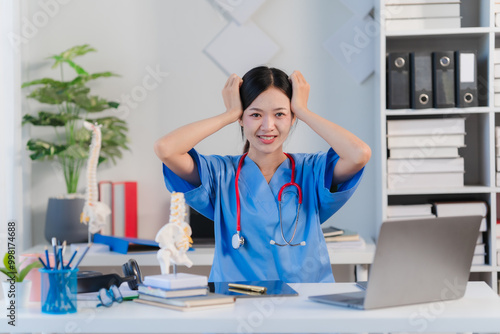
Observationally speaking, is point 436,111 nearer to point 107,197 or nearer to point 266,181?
point 266,181

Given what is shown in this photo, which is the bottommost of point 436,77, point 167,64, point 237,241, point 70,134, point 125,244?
point 125,244

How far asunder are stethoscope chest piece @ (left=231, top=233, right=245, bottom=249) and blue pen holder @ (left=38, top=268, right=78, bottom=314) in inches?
22.2

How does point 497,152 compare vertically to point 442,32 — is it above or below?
below

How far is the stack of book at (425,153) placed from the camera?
2729mm

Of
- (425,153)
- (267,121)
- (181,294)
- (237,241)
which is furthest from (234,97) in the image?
(425,153)

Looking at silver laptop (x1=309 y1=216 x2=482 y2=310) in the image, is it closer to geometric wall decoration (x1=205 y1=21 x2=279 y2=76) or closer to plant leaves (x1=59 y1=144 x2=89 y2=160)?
plant leaves (x1=59 y1=144 x2=89 y2=160)

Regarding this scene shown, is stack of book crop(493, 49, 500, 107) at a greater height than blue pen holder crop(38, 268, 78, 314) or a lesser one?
greater

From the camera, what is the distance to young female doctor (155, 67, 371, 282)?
1.75 m

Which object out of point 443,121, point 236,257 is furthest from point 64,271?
point 443,121

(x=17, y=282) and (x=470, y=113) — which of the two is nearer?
(x=17, y=282)

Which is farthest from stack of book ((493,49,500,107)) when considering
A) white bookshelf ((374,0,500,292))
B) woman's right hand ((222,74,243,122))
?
woman's right hand ((222,74,243,122))

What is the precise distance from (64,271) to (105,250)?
4.62 ft

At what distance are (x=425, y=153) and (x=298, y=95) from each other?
1.07 m

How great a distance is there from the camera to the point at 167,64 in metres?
3.07
